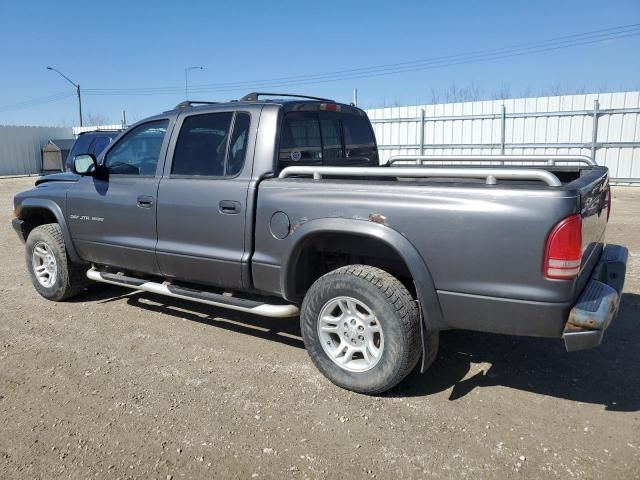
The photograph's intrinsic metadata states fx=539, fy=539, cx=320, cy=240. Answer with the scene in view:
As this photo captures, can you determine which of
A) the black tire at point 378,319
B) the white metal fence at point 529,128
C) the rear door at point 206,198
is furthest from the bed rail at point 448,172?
Answer: the white metal fence at point 529,128

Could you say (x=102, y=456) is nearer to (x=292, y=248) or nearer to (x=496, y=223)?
(x=292, y=248)

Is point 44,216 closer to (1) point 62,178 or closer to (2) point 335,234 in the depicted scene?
(1) point 62,178

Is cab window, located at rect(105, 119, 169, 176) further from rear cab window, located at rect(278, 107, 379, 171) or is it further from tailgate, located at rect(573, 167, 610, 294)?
tailgate, located at rect(573, 167, 610, 294)

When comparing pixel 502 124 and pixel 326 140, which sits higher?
pixel 502 124

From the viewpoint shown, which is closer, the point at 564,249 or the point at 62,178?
the point at 564,249

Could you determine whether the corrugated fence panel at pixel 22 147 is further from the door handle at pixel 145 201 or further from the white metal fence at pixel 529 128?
the door handle at pixel 145 201

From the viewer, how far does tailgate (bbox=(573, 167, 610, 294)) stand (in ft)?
9.68

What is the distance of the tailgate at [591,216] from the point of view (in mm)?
2951

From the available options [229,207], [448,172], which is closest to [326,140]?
[229,207]

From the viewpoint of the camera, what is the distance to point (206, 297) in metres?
4.33

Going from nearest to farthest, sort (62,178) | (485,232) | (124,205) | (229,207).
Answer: (485,232)
(229,207)
(124,205)
(62,178)

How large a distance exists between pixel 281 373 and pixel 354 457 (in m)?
1.13

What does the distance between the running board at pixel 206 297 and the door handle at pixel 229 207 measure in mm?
690

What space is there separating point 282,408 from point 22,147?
122ft
